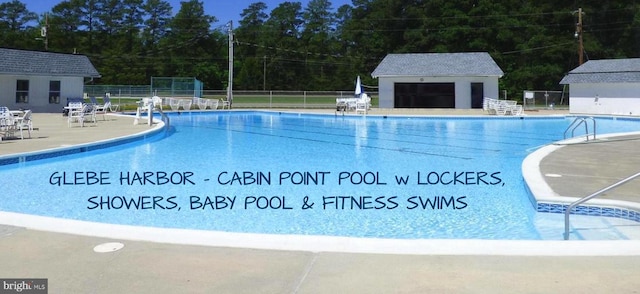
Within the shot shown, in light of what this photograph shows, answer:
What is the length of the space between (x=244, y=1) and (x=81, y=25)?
1970cm

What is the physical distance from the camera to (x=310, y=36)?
61781mm

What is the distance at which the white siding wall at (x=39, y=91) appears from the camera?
947 inches

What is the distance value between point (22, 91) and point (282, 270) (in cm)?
2591

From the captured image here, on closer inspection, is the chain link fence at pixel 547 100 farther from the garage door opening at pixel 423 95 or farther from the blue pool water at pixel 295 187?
the blue pool water at pixel 295 187

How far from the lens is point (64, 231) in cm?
411

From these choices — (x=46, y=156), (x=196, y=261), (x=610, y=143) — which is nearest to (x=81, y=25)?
(x=46, y=156)

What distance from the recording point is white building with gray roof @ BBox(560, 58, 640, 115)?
26359mm

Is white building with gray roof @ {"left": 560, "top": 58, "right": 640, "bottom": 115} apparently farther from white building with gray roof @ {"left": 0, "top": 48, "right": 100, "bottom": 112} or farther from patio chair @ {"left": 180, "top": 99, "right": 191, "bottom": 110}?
white building with gray roof @ {"left": 0, "top": 48, "right": 100, "bottom": 112}

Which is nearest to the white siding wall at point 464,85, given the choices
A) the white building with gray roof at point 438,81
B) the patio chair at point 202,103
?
the white building with gray roof at point 438,81

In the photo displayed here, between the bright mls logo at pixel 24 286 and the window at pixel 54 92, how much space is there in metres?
25.8

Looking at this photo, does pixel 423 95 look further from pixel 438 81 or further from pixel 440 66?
pixel 440 66

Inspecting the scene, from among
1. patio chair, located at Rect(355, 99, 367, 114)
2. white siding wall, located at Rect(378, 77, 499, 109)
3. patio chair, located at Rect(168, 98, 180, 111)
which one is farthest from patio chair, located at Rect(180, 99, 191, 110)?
white siding wall, located at Rect(378, 77, 499, 109)

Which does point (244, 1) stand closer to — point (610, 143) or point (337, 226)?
point (610, 143)

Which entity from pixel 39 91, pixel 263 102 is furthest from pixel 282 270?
pixel 263 102
